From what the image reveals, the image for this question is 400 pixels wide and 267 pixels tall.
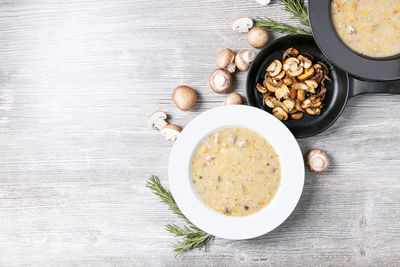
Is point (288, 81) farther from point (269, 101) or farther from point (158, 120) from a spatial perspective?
point (158, 120)

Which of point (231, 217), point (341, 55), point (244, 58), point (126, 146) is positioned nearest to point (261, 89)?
point (244, 58)

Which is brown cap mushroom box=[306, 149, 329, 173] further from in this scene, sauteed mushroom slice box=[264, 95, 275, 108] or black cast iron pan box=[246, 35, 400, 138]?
sauteed mushroom slice box=[264, 95, 275, 108]

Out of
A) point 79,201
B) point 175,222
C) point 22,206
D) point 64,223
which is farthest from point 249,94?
point 22,206

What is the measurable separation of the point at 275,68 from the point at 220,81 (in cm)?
24

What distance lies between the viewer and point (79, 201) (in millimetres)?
1660

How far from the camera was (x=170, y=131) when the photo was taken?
154 cm

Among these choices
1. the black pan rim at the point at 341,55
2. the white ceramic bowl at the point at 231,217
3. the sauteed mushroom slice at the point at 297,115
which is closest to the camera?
the black pan rim at the point at 341,55

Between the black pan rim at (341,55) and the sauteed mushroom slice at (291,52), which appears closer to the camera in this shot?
the black pan rim at (341,55)

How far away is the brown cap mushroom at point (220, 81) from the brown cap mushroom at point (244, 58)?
6cm

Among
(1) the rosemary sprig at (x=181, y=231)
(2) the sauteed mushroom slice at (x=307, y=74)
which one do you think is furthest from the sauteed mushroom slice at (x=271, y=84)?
(1) the rosemary sprig at (x=181, y=231)

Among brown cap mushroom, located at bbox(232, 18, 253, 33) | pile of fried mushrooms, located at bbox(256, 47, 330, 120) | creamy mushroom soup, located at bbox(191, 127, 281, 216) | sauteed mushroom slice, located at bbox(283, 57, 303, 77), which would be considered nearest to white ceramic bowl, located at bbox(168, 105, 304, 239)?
creamy mushroom soup, located at bbox(191, 127, 281, 216)

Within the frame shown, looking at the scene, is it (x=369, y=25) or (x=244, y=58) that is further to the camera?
(x=244, y=58)

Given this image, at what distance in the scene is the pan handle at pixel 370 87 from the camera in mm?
1395

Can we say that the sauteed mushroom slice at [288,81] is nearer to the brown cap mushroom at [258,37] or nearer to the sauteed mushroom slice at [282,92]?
the sauteed mushroom slice at [282,92]
